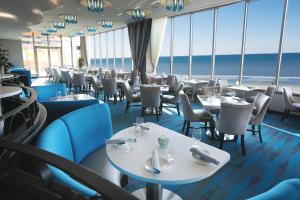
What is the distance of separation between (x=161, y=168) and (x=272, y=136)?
12.1ft

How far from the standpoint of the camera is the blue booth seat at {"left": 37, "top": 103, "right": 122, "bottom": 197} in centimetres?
170

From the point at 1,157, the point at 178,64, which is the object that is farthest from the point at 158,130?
the point at 178,64

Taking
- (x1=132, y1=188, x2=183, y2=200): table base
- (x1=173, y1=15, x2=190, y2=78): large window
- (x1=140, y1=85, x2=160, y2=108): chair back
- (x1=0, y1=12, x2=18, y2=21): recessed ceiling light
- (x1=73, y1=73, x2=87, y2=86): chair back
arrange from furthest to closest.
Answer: (x1=73, y1=73, x2=87, y2=86): chair back < (x1=173, y1=15, x2=190, y2=78): large window < (x1=0, y1=12, x2=18, y2=21): recessed ceiling light < (x1=140, y1=85, x2=160, y2=108): chair back < (x1=132, y1=188, x2=183, y2=200): table base

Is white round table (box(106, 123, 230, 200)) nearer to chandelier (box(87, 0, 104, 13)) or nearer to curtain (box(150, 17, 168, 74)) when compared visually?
chandelier (box(87, 0, 104, 13))

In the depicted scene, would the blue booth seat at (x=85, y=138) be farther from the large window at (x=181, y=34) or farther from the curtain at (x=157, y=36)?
the curtain at (x=157, y=36)

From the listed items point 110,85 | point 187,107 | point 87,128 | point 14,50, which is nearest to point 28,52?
point 14,50

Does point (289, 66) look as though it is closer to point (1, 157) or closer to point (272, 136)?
point (272, 136)

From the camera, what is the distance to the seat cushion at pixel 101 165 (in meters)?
1.92

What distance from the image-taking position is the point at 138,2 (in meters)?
6.44

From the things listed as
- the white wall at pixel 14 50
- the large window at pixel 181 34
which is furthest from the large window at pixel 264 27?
the white wall at pixel 14 50

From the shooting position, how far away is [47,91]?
13.6ft

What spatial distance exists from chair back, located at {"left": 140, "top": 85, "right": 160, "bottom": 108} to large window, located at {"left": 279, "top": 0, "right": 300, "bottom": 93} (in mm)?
3936

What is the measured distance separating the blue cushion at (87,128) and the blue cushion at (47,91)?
2.12 meters

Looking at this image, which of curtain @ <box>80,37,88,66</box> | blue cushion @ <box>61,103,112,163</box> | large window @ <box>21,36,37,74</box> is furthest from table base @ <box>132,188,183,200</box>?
large window @ <box>21,36,37,74</box>
